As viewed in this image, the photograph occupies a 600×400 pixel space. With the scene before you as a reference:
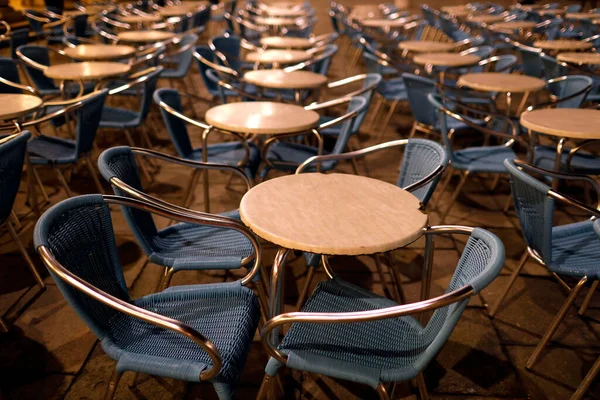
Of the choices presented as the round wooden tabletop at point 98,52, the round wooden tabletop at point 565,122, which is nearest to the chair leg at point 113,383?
the round wooden tabletop at point 565,122

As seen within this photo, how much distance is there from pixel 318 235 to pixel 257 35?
21.3ft

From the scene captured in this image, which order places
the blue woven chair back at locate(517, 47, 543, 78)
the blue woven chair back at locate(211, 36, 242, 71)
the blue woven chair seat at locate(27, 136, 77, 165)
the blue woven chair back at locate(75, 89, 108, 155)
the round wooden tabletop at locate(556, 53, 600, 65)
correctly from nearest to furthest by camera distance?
the blue woven chair back at locate(75, 89, 108, 155), the blue woven chair seat at locate(27, 136, 77, 165), the round wooden tabletop at locate(556, 53, 600, 65), the blue woven chair back at locate(517, 47, 543, 78), the blue woven chair back at locate(211, 36, 242, 71)

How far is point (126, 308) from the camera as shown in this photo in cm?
117

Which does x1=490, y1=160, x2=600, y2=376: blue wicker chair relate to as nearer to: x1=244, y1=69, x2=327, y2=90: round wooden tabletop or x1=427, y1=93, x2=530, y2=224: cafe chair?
x1=427, y1=93, x2=530, y2=224: cafe chair

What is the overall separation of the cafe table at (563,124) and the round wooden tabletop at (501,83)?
1.90 ft

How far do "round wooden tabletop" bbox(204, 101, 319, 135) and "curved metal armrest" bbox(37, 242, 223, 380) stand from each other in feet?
4.35

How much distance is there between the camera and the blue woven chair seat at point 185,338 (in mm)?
1302

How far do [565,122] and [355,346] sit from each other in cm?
189

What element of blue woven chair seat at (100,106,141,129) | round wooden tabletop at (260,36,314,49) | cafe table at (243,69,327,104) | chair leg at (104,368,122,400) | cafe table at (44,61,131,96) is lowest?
blue woven chair seat at (100,106,141,129)

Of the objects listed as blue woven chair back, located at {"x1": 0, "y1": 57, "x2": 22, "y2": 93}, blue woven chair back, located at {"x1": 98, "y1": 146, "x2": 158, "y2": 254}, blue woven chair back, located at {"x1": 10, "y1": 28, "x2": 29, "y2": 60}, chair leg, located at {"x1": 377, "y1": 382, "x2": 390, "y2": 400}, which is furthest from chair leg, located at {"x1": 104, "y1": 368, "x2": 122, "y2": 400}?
blue woven chair back, located at {"x1": 10, "y1": 28, "x2": 29, "y2": 60}

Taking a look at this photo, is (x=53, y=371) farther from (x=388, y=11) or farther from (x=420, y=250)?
(x=388, y=11)

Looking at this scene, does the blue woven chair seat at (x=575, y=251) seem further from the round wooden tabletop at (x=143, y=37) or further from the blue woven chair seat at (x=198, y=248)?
the round wooden tabletop at (x=143, y=37)

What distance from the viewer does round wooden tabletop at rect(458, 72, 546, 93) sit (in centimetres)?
336

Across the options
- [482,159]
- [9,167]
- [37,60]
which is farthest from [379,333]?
[37,60]
